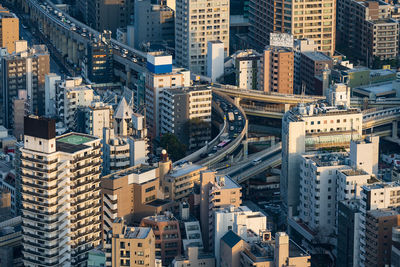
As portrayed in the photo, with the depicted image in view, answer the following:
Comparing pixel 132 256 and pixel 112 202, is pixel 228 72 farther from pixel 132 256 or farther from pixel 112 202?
pixel 132 256

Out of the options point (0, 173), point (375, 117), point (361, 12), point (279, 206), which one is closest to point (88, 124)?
point (0, 173)

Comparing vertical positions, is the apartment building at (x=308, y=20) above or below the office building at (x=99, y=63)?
above

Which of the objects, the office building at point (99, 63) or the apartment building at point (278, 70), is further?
the office building at point (99, 63)

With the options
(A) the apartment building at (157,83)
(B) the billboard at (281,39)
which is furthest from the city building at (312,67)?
(A) the apartment building at (157,83)

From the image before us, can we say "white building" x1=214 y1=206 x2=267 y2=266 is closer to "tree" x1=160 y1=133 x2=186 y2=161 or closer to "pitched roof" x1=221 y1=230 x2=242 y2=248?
"pitched roof" x1=221 y1=230 x2=242 y2=248

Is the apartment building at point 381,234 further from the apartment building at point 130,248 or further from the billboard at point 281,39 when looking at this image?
the billboard at point 281,39

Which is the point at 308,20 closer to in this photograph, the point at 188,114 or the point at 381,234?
the point at 188,114
